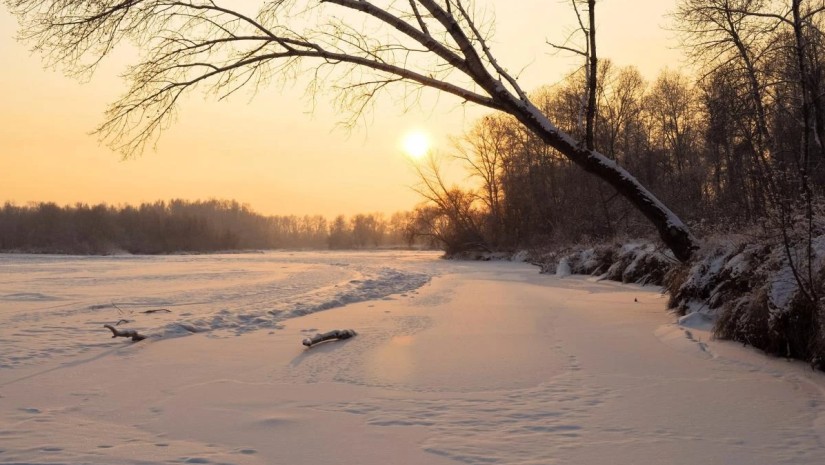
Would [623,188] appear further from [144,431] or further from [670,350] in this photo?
[144,431]

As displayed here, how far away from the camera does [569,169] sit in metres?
40.0

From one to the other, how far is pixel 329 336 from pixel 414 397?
93.4 inches

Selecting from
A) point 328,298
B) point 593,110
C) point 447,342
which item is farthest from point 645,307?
point 328,298

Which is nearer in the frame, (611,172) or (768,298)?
(768,298)

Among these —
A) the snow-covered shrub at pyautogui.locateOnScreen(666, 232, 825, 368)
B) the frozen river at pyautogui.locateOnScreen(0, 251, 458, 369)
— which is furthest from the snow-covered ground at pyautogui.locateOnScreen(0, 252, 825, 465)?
the snow-covered shrub at pyautogui.locateOnScreen(666, 232, 825, 368)

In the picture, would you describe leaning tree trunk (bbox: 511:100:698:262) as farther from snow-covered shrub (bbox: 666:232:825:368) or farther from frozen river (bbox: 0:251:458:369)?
frozen river (bbox: 0:251:458:369)

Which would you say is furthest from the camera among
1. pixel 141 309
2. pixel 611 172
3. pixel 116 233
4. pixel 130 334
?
pixel 116 233

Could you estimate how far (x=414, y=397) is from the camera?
3.82 m

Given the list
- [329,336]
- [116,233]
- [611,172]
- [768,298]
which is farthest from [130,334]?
[116,233]

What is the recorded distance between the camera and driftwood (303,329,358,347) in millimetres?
5734

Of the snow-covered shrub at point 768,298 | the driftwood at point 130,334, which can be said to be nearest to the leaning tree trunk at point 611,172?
the snow-covered shrub at point 768,298

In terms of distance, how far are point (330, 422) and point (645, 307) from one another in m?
6.96

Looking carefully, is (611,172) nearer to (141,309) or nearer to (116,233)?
(141,309)

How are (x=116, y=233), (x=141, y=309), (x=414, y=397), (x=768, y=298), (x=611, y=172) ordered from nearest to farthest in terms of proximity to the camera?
1. (x=414, y=397)
2. (x=768, y=298)
3. (x=611, y=172)
4. (x=141, y=309)
5. (x=116, y=233)
